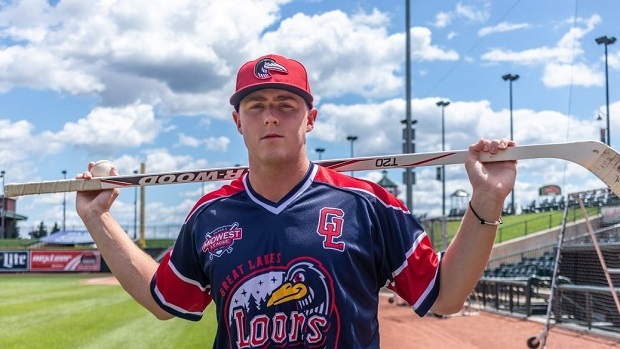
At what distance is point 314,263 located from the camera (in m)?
2.41

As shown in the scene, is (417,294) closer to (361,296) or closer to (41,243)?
(361,296)

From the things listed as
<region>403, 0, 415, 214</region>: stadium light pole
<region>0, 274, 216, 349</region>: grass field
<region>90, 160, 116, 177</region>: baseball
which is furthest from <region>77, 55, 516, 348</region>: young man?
<region>403, 0, 415, 214</region>: stadium light pole

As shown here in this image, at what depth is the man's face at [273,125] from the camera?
2479mm

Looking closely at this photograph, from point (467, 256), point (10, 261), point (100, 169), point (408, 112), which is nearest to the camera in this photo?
point (467, 256)

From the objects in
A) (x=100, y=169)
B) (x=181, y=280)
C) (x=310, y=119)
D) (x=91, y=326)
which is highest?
(x=310, y=119)

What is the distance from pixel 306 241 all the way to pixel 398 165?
630 millimetres

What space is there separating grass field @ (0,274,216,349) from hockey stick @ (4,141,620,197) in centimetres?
825

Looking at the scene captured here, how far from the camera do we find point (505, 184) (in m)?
2.34

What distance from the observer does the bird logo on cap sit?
2.53m

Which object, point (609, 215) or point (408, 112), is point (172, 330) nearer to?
point (609, 215)

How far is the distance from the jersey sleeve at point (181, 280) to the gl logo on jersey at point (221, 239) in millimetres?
→ 161

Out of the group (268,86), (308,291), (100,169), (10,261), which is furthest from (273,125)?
(10,261)

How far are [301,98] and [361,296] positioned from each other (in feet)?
2.62

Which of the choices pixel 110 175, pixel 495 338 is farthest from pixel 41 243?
pixel 110 175
